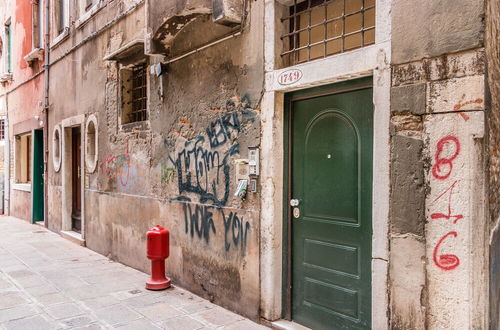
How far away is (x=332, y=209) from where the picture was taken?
373cm

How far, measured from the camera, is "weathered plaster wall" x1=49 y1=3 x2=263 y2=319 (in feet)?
14.6

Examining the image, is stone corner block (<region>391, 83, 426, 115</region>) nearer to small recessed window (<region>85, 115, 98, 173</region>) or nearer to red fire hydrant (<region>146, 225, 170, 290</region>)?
red fire hydrant (<region>146, 225, 170, 290</region>)

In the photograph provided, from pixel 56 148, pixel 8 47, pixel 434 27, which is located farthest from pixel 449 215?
pixel 8 47

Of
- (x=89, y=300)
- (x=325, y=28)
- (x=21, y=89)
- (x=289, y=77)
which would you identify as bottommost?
(x=89, y=300)

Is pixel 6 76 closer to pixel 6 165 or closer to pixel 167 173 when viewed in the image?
pixel 6 165

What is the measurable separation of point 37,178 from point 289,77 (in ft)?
31.0

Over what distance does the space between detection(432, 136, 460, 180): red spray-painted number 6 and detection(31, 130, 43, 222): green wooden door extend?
10.6 metres

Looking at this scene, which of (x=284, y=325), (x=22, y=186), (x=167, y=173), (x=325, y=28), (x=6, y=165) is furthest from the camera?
(x=6, y=165)

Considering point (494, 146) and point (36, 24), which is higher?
point (36, 24)

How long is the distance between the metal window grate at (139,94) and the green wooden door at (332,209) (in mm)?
3462

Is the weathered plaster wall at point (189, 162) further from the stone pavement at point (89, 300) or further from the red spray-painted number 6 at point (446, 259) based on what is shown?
the red spray-painted number 6 at point (446, 259)

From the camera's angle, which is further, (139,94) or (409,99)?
(139,94)

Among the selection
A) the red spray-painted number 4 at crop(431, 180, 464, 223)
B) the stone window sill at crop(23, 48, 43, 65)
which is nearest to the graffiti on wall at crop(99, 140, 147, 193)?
the red spray-painted number 4 at crop(431, 180, 464, 223)

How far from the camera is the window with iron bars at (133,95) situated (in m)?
6.87
